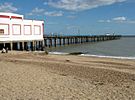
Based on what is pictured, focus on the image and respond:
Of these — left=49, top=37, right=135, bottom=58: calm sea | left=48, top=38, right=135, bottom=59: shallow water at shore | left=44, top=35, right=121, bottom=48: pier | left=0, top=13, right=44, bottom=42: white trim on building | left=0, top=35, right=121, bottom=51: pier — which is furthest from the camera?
left=44, top=35, right=121, bottom=48: pier

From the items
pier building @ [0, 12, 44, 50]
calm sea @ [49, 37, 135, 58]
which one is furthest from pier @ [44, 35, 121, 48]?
pier building @ [0, 12, 44, 50]

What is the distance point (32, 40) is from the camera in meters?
45.1

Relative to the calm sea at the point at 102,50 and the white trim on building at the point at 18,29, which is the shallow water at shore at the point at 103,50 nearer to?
the calm sea at the point at 102,50

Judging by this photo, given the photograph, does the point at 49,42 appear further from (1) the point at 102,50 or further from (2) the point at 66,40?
(2) the point at 66,40

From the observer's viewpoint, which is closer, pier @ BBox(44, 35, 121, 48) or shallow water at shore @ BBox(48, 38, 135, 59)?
shallow water at shore @ BBox(48, 38, 135, 59)

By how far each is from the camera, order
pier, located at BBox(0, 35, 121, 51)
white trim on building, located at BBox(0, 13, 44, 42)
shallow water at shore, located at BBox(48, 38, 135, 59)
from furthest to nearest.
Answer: pier, located at BBox(0, 35, 121, 51)
shallow water at shore, located at BBox(48, 38, 135, 59)
white trim on building, located at BBox(0, 13, 44, 42)

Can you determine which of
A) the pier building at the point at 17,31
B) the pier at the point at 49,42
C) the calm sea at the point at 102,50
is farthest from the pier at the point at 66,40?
the pier building at the point at 17,31

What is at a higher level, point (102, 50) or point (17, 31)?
point (17, 31)

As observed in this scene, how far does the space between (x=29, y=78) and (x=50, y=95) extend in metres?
3.80

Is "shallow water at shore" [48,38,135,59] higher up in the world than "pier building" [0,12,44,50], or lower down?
lower down

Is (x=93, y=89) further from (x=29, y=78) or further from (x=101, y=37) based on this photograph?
(x=101, y=37)

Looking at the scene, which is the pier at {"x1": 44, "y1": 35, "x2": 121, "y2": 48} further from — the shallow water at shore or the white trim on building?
the white trim on building

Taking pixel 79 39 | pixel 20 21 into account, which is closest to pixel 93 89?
pixel 20 21

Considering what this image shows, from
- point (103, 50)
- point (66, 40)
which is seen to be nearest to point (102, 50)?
point (103, 50)
